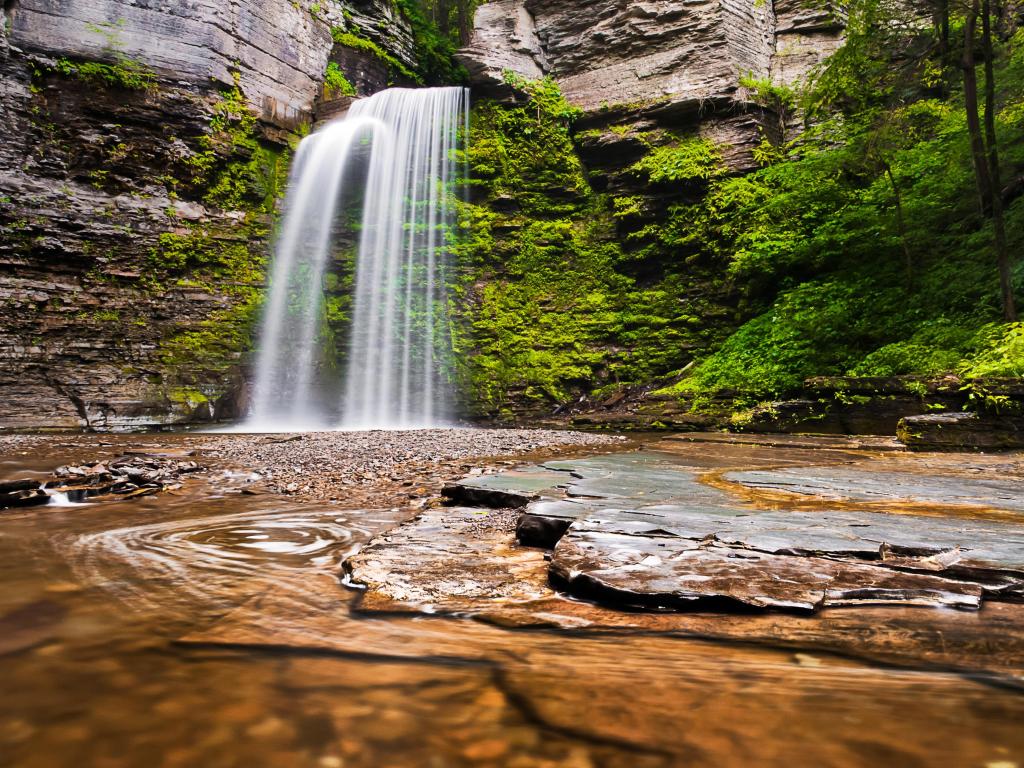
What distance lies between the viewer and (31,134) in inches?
489

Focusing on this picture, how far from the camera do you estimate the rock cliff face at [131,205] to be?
1195 centimetres

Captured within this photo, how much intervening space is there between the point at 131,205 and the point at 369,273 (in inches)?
220

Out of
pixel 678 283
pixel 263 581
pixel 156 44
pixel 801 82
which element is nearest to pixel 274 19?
pixel 156 44

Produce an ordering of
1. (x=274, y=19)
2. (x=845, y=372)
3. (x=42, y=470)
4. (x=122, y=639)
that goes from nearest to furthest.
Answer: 1. (x=122, y=639)
2. (x=42, y=470)
3. (x=845, y=372)
4. (x=274, y=19)

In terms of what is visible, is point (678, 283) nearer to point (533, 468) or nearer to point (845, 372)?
point (845, 372)

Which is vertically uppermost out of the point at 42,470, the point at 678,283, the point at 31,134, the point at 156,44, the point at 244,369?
the point at 156,44

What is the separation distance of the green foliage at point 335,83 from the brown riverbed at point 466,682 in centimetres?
1756

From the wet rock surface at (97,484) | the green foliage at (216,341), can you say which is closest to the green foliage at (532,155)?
the green foliage at (216,341)

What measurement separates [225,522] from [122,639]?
5.85ft

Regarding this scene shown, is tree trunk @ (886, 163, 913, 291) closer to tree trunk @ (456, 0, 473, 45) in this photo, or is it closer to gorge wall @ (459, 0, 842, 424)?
gorge wall @ (459, 0, 842, 424)

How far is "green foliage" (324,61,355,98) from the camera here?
1661 centimetres

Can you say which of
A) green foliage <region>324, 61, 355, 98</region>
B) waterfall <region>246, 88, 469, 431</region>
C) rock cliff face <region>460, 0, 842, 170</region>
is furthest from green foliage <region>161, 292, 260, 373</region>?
rock cliff face <region>460, 0, 842, 170</region>

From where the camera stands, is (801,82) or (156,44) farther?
(801,82)

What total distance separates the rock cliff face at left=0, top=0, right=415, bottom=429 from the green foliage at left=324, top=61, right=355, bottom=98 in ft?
5.74
